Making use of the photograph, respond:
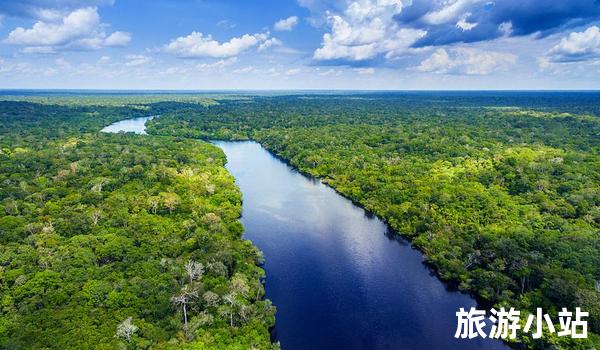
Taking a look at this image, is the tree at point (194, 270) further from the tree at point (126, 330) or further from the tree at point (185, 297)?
the tree at point (126, 330)

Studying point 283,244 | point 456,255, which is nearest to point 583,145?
point 456,255

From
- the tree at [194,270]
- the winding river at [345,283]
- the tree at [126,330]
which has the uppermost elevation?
the tree at [194,270]

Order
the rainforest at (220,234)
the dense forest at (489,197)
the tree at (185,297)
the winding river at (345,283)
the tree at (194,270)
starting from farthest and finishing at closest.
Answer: the dense forest at (489,197) < the tree at (194,270) < the winding river at (345,283) < the tree at (185,297) < the rainforest at (220,234)

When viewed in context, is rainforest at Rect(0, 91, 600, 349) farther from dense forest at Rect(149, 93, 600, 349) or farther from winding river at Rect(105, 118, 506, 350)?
winding river at Rect(105, 118, 506, 350)

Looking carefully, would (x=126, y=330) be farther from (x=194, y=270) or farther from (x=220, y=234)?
(x=220, y=234)

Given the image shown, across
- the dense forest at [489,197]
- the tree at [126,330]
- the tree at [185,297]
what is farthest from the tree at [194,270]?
the dense forest at [489,197]

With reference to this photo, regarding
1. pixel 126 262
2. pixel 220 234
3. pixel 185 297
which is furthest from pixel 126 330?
pixel 220 234

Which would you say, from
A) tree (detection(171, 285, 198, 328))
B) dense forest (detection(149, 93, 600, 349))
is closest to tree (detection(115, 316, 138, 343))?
tree (detection(171, 285, 198, 328))
